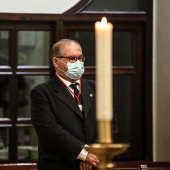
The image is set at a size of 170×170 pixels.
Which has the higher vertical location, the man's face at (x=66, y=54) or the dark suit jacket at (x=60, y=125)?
the man's face at (x=66, y=54)

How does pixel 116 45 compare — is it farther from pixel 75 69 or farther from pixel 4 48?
pixel 75 69

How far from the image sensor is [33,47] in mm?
5125

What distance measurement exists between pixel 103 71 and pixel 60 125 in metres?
1.93

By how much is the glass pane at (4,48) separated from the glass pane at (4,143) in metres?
0.65

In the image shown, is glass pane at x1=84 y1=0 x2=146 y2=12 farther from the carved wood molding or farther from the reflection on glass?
the reflection on glass

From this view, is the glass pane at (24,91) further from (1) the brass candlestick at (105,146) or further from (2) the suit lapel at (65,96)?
(1) the brass candlestick at (105,146)

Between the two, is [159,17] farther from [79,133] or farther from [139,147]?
[79,133]

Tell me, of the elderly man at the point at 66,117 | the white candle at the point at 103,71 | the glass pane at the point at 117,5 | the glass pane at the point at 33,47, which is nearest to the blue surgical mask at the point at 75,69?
the elderly man at the point at 66,117

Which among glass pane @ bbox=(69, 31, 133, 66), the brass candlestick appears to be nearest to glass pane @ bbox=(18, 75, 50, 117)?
glass pane @ bbox=(69, 31, 133, 66)

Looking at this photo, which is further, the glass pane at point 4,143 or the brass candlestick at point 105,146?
the glass pane at point 4,143

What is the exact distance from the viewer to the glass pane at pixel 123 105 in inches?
208

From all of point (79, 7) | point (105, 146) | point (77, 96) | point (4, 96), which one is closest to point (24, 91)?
point (4, 96)

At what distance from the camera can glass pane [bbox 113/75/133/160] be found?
5.28 m

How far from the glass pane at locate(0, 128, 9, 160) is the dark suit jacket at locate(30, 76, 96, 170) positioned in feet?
7.22
